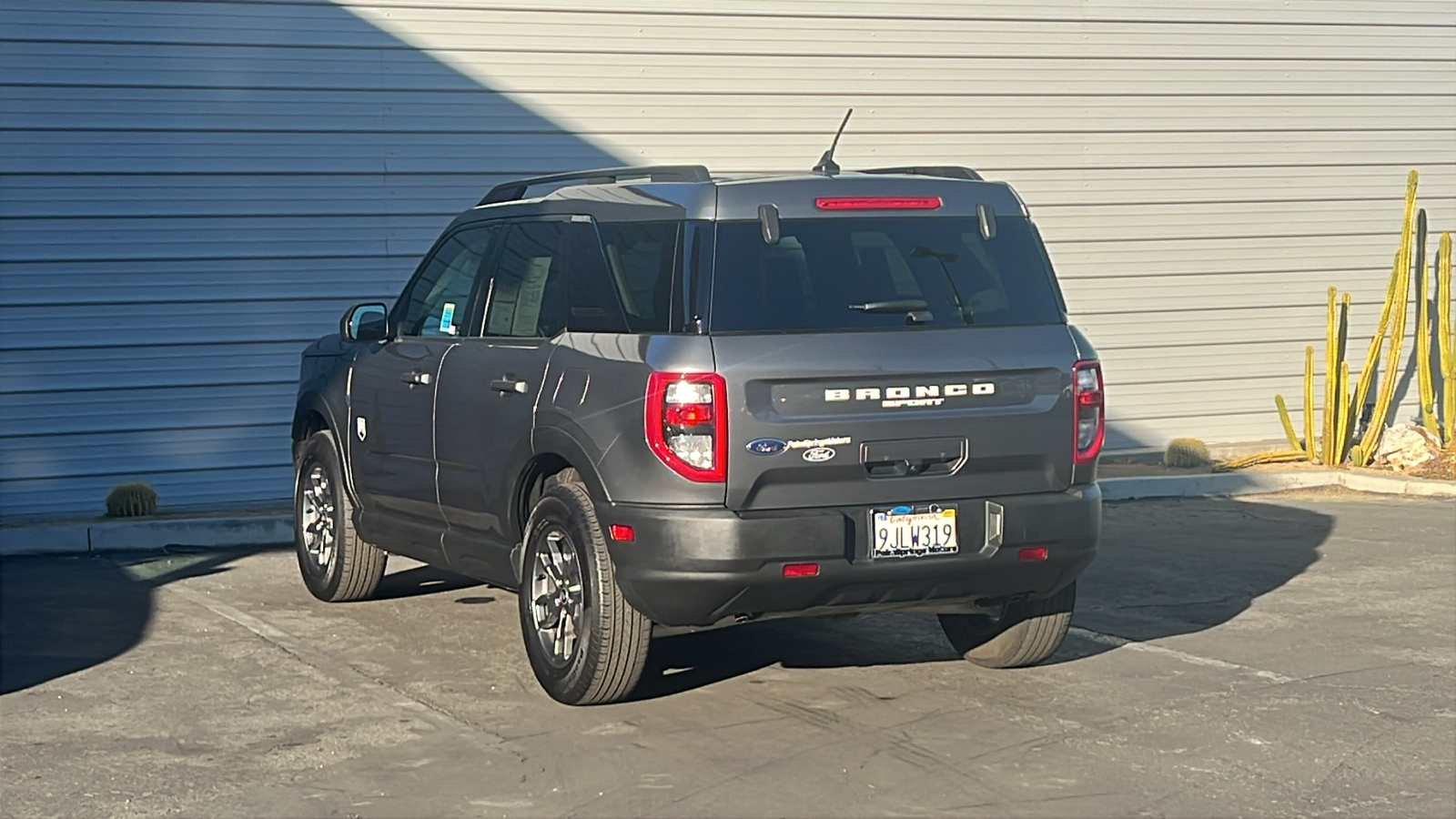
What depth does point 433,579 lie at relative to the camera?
388 inches

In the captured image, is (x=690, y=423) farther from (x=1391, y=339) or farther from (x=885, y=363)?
(x=1391, y=339)

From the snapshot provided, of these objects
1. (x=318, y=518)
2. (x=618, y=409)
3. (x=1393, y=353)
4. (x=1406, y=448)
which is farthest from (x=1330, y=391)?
(x=618, y=409)

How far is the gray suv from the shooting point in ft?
21.0

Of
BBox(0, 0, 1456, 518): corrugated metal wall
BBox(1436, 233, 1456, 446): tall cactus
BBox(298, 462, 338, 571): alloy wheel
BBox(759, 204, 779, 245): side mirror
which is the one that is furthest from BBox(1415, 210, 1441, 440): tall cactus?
BBox(759, 204, 779, 245): side mirror

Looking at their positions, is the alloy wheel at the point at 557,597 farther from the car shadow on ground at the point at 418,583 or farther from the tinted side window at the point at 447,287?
the car shadow on ground at the point at 418,583

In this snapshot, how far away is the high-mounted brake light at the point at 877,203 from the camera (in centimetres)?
687

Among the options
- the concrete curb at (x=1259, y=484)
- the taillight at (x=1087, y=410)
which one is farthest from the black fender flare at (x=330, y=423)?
the concrete curb at (x=1259, y=484)

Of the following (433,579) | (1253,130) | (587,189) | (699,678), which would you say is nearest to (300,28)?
(433,579)

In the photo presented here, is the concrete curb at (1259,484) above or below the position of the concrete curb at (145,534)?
above

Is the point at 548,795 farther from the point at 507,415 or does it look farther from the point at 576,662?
the point at 507,415

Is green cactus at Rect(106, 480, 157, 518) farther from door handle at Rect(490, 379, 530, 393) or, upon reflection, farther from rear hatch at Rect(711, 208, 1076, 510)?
rear hatch at Rect(711, 208, 1076, 510)

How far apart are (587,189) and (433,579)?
314 cm

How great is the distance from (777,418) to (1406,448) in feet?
31.8

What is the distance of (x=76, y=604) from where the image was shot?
30.2ft
